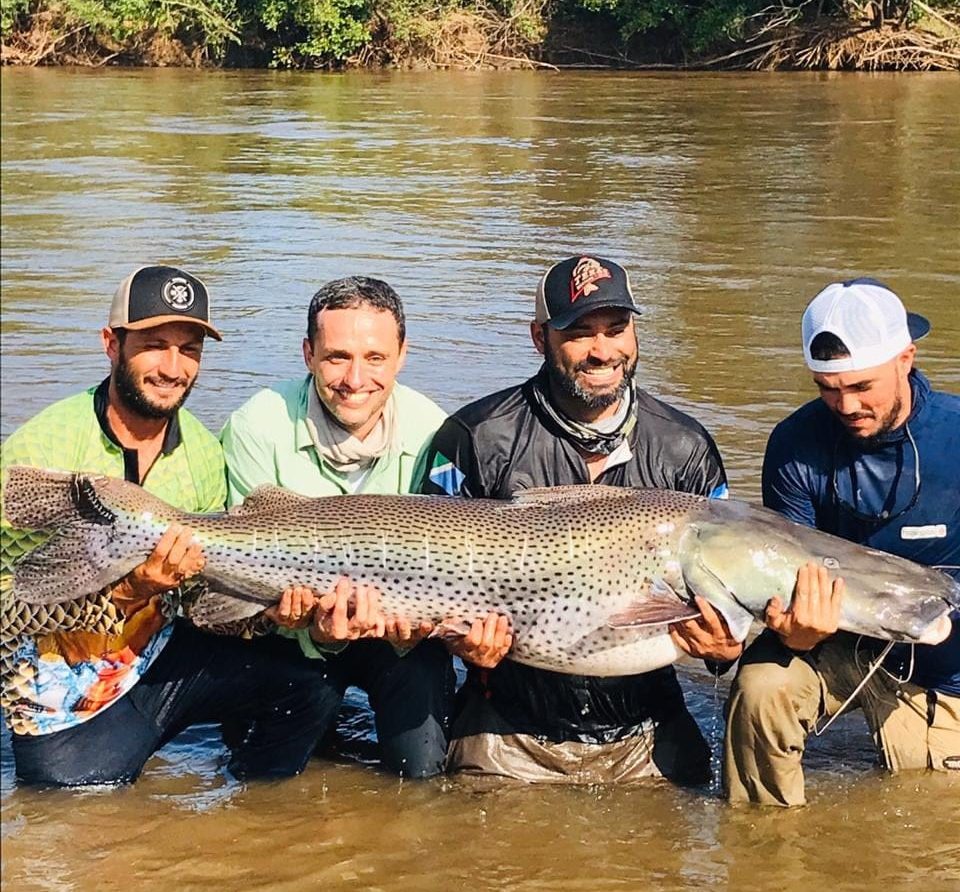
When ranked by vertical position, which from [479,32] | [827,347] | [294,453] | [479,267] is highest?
[479,32]

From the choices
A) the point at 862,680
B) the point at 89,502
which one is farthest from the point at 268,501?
the point at 862,680

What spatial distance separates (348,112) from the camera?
26422 millimetres

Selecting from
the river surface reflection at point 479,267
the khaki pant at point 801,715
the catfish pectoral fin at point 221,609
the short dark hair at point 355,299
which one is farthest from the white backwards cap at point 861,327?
the catfish pectoral fin at point 221,609

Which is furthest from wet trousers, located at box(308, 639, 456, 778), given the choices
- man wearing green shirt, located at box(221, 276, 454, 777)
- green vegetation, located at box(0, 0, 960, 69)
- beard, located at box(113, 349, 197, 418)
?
green vegetation, located at box(0, 0, 960, 69)

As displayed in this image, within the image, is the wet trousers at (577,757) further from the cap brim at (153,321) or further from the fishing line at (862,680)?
the cap brim at (153,321)

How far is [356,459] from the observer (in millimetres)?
4668

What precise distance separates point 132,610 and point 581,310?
1.74m

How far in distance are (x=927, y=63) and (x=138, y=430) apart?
1236 inches

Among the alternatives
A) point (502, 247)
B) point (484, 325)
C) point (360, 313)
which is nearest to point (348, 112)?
point (502, 247)

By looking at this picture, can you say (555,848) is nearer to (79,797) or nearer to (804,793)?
(804,793)

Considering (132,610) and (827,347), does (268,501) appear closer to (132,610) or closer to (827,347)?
(132,610)

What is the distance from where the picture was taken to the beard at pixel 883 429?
14.5 feet

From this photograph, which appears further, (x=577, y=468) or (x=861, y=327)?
(x=577, y=468)

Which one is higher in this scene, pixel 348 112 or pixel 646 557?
pixel 348 112
